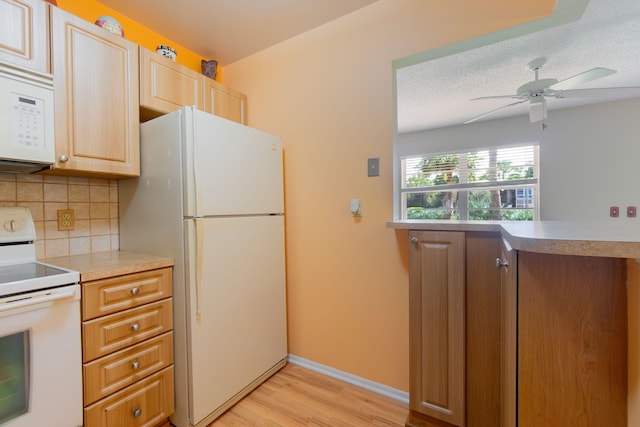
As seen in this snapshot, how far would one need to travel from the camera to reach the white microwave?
1.13m

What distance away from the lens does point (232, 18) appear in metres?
1.84

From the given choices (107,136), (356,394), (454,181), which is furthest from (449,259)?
(454,181)

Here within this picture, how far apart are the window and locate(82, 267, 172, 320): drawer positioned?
10.1 ft

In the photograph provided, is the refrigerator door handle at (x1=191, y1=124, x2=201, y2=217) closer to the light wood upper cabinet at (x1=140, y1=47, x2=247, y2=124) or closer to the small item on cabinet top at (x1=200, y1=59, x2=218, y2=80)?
the light wood upper cabinet at (x1=140, y1=47, x2=247, y2=124)

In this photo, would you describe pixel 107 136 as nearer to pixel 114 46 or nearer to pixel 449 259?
pixel 114 46

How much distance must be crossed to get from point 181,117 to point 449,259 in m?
1.50

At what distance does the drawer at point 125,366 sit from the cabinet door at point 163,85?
1.33 m

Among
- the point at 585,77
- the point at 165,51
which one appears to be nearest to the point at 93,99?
the point at 165,51

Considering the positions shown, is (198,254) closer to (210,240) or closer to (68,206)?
(210,240)

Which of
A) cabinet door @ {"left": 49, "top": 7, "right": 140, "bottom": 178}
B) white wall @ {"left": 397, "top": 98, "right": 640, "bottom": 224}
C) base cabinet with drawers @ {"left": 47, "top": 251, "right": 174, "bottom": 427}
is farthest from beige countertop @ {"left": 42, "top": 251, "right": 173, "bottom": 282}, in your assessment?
white wall @ {"left": 397, "top": 98, "right": 640, "bottom": 224}

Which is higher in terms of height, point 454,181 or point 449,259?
point 454,181

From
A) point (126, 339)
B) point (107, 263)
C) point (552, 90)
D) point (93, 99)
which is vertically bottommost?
point (126, 339)

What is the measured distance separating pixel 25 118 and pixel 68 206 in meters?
0.61

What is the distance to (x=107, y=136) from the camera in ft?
4.81
